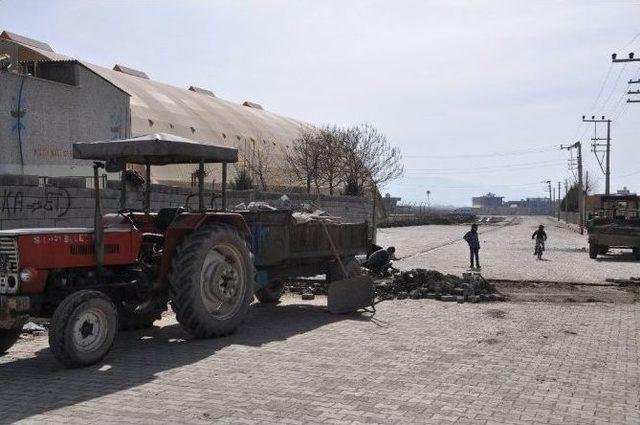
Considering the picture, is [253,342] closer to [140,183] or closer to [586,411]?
[140,183]

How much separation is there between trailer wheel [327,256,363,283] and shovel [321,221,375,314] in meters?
0.77

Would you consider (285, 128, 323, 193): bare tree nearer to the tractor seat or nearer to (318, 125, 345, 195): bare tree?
(318, 125, 345, 195): bare tree

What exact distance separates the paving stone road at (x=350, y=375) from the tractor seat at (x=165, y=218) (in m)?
1.44

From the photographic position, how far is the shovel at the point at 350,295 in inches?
428

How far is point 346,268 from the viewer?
12.1m

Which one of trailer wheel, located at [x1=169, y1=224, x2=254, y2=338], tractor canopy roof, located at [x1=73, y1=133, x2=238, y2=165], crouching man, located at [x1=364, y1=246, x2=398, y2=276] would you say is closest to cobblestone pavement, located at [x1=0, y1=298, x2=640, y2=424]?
trailer wheel, located at [x1=169, y1=224, x2=254, y2=338]

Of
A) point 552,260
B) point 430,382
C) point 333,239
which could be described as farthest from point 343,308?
point 552,260

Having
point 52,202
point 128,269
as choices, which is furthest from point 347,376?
point 52,202

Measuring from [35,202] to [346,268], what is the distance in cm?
527

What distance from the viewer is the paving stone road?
17.8 ft

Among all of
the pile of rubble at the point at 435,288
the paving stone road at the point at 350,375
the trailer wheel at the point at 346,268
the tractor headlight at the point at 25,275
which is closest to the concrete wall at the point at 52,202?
the paving stone road at the point at 350,375

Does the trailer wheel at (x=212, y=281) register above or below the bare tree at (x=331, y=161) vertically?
below

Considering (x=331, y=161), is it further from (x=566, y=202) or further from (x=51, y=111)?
(x=566, y=202)

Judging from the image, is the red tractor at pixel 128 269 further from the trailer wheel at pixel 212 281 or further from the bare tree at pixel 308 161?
the bare tree at pixel 308 161
